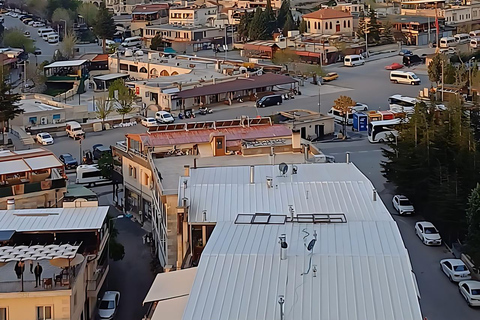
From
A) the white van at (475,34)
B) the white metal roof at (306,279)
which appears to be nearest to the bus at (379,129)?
the white metal roof at (306,279)

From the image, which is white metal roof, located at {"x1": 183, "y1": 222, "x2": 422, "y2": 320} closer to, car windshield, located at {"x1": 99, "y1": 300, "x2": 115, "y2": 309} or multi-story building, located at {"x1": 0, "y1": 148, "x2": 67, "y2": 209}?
car windshield, located at {"x1": 99, "y1": 300, "x2": 115, "y2": 309}

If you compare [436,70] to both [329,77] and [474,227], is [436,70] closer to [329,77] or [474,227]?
[329,77]

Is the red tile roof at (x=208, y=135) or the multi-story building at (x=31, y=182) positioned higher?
the red tile roof at (x=208, y=135)

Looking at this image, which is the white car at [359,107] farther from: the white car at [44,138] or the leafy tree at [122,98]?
the white car at [44,138]

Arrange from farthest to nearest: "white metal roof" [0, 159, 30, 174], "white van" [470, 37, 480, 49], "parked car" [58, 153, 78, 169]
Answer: "white van" [470, 37, 480, 49] → "parked car" [58, 153, 78, 169] → "white metal roof" [0, 159, 30, 174]

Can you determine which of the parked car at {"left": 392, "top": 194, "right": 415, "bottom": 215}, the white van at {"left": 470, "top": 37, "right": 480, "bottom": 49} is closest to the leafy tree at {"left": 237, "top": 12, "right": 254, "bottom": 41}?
the white van at {"left": 470, "top": 37, "right": 480, "bottom": 49}

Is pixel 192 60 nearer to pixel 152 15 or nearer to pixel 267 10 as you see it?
pixel 267 10
